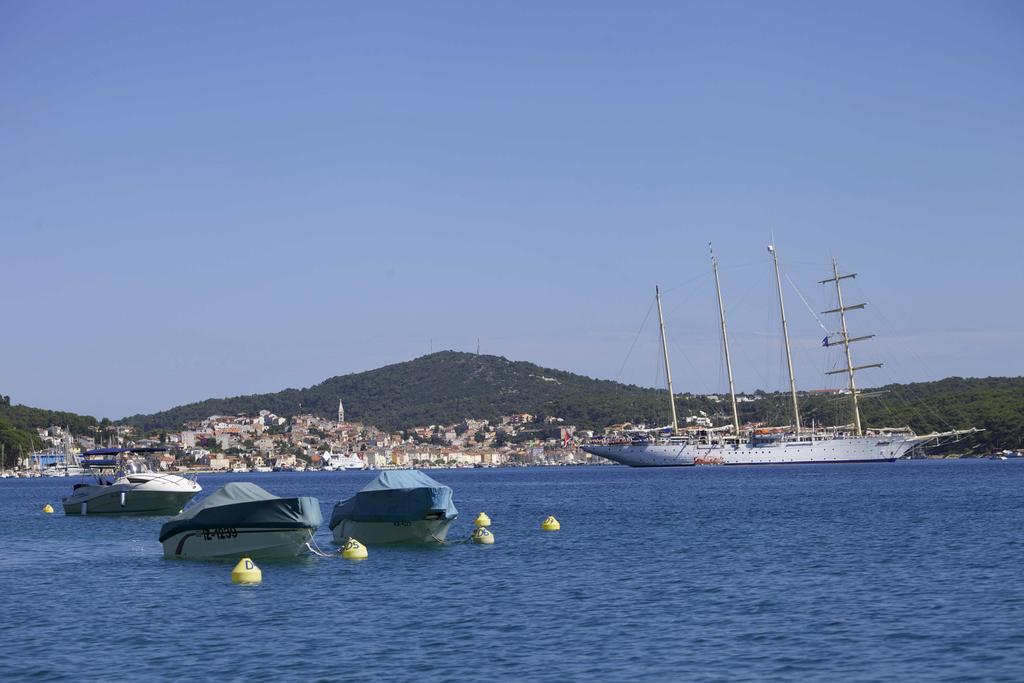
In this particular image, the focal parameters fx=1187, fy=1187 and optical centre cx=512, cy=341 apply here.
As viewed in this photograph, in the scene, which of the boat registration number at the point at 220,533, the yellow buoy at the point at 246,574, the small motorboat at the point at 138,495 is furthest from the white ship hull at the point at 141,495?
the yellow buoy at the point at 246,574

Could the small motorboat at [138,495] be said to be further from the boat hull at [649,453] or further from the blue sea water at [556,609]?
the boat hull at [649,453]

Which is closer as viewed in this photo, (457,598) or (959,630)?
(959,630)

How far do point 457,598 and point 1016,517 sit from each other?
3333 centimetres

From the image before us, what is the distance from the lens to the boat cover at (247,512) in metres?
38.8

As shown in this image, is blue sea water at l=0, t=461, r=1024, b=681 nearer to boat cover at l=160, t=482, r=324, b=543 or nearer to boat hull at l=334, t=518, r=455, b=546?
boat hull at l=334, t=518, r=455, b=546

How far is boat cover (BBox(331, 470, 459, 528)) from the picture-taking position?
Answer: 44281 mm

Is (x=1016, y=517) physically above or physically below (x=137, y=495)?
below

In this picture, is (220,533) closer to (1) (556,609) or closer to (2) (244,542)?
(2) (244,542)

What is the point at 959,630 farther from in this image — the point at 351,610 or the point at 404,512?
the point at 404,512

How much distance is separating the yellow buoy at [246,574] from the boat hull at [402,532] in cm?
1047

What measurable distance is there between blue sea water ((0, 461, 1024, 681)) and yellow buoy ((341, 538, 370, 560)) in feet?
2.08

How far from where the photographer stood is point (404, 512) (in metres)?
44.4

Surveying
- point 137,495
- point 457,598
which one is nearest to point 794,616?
point 457,598

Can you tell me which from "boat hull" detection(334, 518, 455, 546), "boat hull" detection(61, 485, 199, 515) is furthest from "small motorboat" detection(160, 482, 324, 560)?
"boat hull" detection(61, 485, 199, 515)
